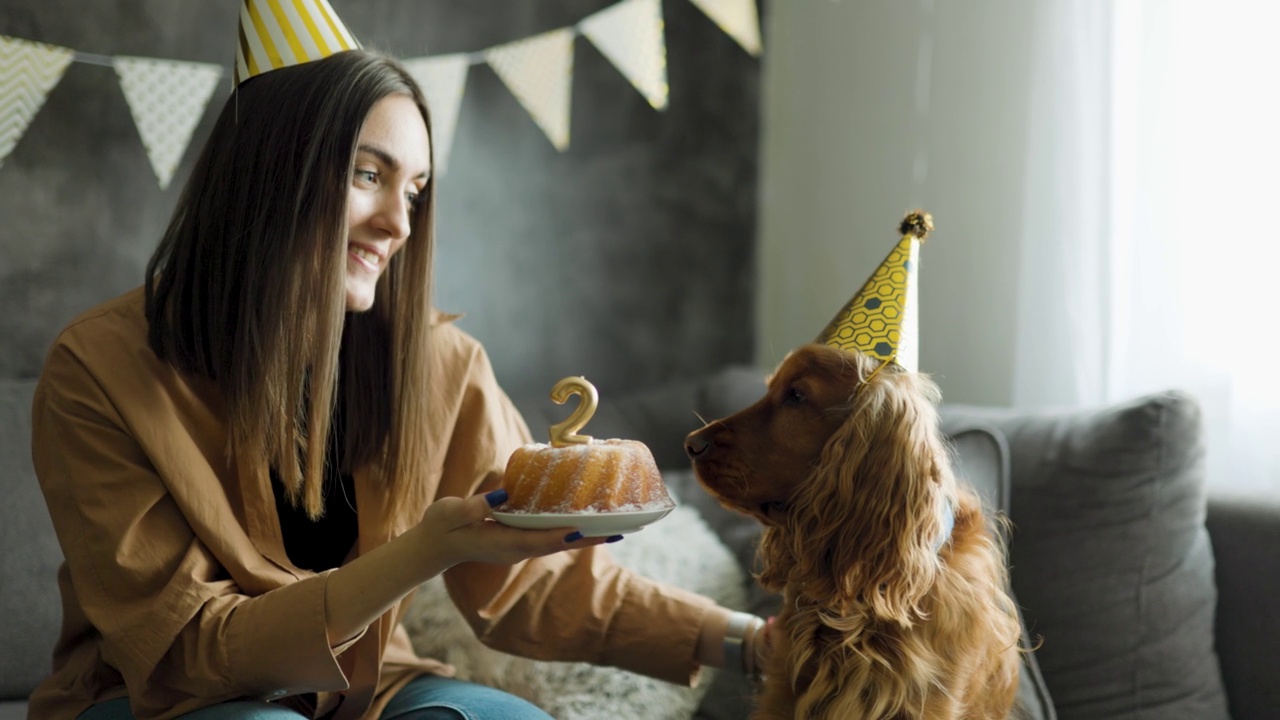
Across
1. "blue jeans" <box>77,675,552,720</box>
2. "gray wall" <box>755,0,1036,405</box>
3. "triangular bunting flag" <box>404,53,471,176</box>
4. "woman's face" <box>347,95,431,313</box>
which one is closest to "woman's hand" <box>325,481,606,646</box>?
"blue jeans" <box>77,675,552,720</box>


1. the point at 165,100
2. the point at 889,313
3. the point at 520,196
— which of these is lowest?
the point at 889,313

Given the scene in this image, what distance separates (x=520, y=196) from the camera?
2738 mm

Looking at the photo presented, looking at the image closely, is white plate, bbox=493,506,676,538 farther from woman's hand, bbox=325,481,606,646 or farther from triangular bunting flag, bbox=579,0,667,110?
triangular bunting flag, bbox=579,0,667,110

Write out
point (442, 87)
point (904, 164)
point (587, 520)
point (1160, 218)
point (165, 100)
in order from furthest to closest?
point (904, 164), point (442, 87), point (165, 100), point (1160, 218), point (587, 520)

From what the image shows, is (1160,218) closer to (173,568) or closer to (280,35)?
(280,35)

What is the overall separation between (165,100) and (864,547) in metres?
1.70

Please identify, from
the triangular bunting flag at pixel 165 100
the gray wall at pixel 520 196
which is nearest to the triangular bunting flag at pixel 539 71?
the gray wall at pixel 520 196

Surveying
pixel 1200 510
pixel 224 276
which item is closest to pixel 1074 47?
pixel 1200 510

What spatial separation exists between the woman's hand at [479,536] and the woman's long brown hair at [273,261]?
0.28 m

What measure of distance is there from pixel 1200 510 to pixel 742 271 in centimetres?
168

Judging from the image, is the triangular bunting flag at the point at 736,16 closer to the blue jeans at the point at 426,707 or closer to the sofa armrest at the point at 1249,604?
the sofa armrest at the point at 1249,604

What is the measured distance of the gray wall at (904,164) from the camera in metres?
2.32

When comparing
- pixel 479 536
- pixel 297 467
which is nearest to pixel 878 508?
pixel 479 536

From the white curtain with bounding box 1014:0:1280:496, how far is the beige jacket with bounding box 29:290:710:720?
1040 millimetres
